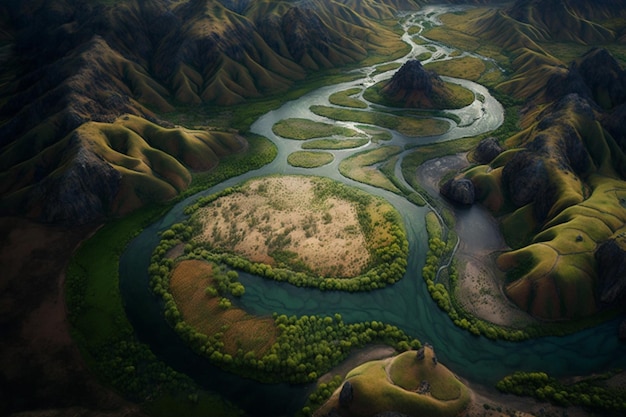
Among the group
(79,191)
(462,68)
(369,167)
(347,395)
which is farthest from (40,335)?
(462,68)

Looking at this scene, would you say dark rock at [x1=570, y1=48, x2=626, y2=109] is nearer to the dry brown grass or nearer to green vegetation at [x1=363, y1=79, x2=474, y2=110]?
green vegetation at [x1=363, y1=79, x2=474, y2=110]

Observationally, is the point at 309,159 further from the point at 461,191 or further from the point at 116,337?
the point at 116,337

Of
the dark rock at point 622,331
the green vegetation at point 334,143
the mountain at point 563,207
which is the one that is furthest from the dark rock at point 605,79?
the dark rock at point 622,331

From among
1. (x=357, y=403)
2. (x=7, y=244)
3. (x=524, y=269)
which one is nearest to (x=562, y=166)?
(x=524, y=269)

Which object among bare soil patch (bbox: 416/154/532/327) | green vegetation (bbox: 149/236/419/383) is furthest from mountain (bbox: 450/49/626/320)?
green vegetation (bbox: 149/236/419/383)

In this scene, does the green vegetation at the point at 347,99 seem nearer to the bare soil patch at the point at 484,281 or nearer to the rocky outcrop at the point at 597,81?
the rocky outcrop at the point at 597,81

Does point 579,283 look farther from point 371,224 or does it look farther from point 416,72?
point 416,72

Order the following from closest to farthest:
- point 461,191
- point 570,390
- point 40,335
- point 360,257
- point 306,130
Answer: point 570,390, point 40,335, point 360,257, point 461,191, point 306,130
